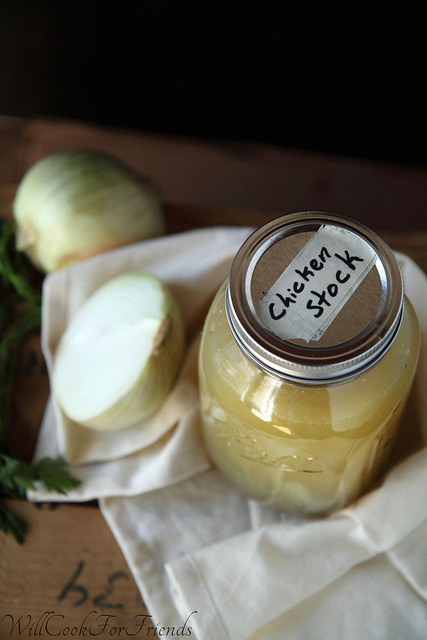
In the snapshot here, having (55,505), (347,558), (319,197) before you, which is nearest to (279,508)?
(347,558)

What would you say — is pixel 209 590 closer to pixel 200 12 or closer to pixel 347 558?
pixel 347 558

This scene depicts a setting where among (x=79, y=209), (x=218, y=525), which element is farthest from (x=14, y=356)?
(x=218, y=525)

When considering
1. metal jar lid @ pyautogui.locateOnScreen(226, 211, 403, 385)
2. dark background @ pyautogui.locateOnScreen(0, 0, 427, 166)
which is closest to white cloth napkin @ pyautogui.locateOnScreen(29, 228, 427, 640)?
metal jar lid @ pyautogui.locateOnScreen(226, 211, 403, 385)

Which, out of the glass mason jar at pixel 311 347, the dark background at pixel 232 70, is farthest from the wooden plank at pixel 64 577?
the dark background at pixel 232 70

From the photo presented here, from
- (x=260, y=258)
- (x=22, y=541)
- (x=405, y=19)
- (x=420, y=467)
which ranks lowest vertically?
(x=22, y=541)

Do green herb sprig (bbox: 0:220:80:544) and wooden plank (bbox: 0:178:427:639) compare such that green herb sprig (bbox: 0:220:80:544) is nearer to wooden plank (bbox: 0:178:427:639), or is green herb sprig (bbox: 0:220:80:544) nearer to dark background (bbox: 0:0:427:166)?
wooden plank (bbox: 0:178:427:639)

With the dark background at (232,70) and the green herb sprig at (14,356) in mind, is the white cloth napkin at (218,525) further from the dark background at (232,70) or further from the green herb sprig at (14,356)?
the dark background at (232,70)
